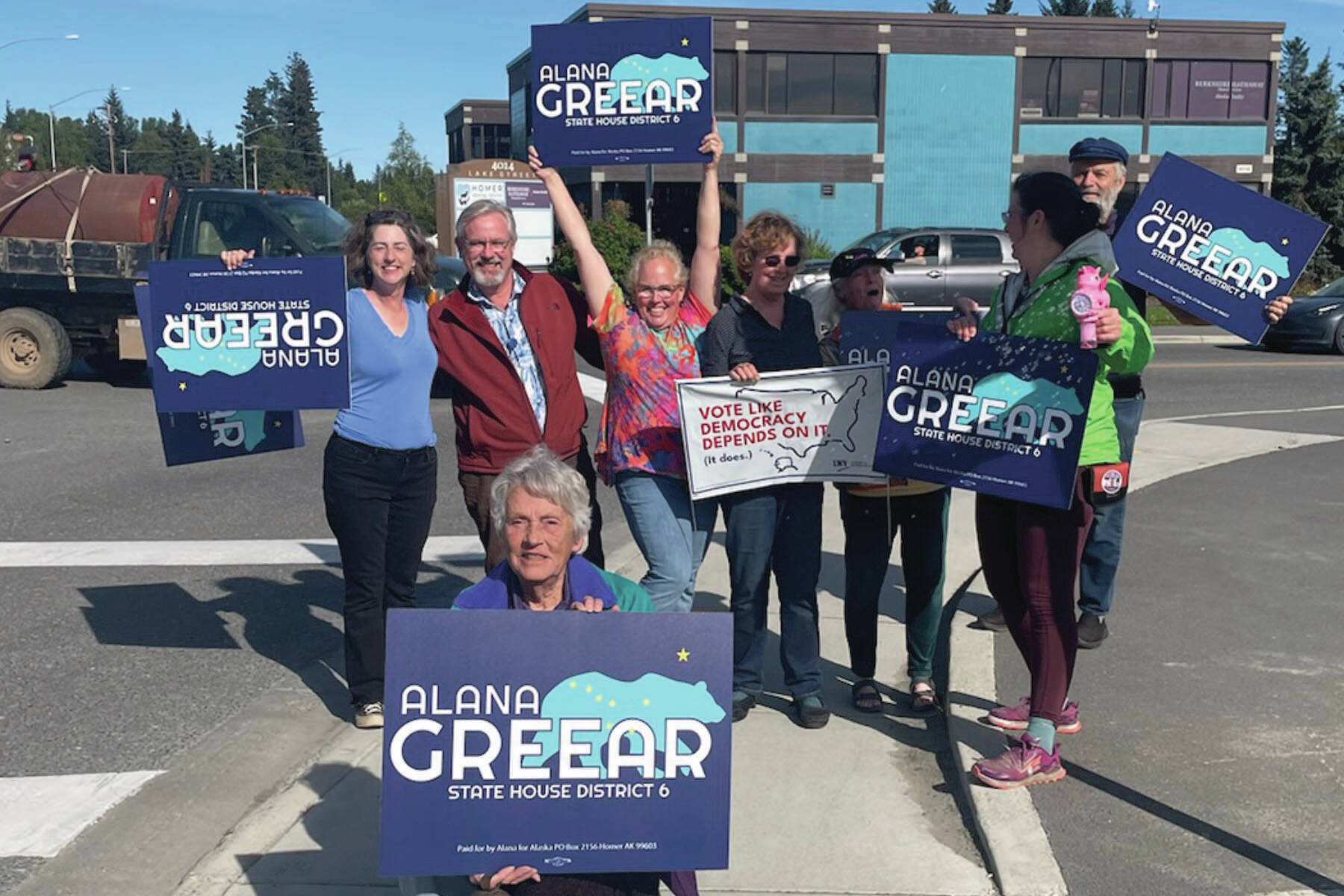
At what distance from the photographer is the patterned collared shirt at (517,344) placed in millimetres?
4680

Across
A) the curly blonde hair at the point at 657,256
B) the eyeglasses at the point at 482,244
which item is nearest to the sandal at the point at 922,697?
the curly blonde hair at the point at 657,256

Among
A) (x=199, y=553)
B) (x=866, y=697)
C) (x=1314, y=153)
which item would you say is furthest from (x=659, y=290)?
(x=1314, y=153)

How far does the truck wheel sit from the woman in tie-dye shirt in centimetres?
1239

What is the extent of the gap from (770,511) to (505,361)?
1100 millimetres

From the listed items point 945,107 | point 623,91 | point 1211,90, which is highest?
point 1211,90

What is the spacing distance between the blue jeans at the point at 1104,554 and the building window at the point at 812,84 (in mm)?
38044

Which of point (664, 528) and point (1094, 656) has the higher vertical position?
point (664, 528)

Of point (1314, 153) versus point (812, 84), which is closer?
Result: point (812, 84)

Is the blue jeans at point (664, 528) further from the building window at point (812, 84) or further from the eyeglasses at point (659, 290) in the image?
the building window at point (812, 84)

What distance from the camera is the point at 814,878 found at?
371cm

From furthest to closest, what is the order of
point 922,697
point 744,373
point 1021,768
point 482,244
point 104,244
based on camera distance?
point 104,244
point 922,697
point 744,373
point 482,244
point 1021,768

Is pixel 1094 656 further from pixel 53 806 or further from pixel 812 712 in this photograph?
pixel 53 806

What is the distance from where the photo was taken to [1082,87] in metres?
43.8

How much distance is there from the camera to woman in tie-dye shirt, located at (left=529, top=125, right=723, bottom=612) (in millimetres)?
4625
